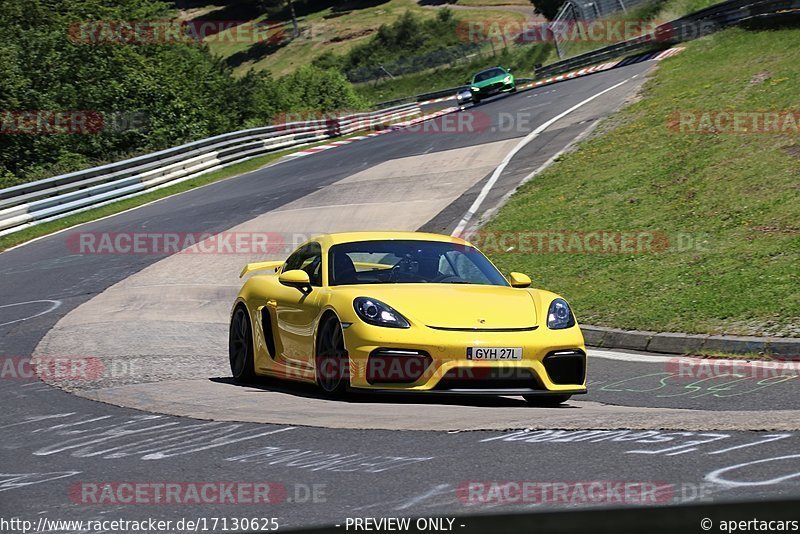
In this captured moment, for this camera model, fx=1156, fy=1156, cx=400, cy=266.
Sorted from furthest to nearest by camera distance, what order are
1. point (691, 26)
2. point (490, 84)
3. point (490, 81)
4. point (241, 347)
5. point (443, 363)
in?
point (490, 81) → point (490, 84) → point (691, 26) → point (241, 347) → point (443, 363)

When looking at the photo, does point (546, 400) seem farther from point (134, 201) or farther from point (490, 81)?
point (490, 81)

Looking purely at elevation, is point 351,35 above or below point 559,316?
above

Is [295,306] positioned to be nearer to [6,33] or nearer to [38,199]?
[38,199]

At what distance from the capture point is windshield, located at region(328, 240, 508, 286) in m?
9.27

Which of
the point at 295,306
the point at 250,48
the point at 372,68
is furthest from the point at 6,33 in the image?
the point at 250,48

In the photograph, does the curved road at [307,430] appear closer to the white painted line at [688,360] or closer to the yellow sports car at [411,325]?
the white painted line at [688,360]

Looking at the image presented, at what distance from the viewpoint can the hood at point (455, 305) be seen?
27.2ft

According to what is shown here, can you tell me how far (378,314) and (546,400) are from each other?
1.56 meters

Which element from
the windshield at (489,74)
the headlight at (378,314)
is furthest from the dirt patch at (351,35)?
the headlight at (378,314)

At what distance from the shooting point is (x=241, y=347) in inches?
405

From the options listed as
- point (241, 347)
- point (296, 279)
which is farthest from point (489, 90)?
point (296, 279)

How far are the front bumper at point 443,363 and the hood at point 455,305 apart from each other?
5.0 inches

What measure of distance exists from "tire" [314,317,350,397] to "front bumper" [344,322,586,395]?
0.10 metres

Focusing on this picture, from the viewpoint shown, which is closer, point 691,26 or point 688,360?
point 688,360
